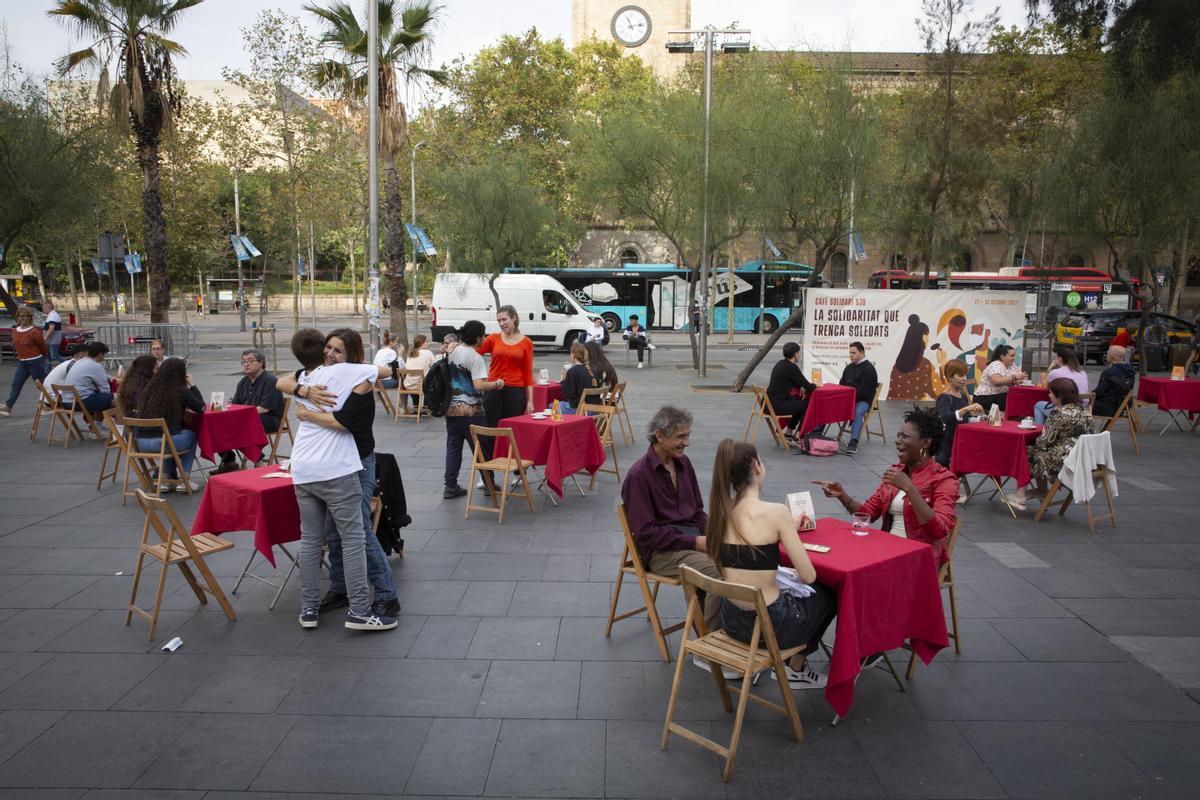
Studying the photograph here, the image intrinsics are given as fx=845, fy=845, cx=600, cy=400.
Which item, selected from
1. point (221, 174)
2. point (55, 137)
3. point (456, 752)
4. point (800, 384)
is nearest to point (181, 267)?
point (221, 174)

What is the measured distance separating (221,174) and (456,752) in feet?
147

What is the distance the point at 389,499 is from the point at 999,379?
7.32m

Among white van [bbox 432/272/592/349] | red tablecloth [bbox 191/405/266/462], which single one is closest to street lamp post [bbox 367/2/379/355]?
red tablecloth [bbox 191/405/266/462]

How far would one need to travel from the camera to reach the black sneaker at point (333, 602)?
524 centimetres

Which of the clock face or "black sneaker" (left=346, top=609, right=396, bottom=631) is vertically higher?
the clock face

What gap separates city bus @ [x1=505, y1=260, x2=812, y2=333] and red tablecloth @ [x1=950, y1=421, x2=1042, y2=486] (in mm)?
24457

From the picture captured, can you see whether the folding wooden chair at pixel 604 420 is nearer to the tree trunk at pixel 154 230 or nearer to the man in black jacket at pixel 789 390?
the man in black jacket at pixel 789 390

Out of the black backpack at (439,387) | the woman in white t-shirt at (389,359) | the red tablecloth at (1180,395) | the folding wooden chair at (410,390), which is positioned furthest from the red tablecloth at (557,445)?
the red tablecloth at (1180,395)

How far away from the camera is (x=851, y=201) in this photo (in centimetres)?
1442

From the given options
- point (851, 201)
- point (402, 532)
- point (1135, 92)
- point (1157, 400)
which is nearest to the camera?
point (402, 532)

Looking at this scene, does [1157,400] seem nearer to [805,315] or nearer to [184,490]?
[805,315]

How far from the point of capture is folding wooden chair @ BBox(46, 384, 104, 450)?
10492 mm

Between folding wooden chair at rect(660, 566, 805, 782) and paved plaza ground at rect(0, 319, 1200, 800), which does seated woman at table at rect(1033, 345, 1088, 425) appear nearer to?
paved plaza ground at rect(0, 319, 1200, 800)

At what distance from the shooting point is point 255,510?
5.26m
